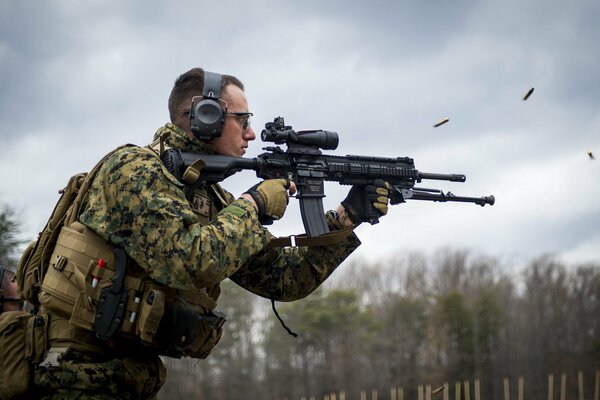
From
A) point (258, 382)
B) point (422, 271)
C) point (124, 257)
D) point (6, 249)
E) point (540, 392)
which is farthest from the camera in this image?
point (422, 271)

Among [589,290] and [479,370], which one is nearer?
[479,370]

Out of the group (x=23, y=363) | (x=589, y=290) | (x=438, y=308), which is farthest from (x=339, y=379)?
(x=23, y=363)

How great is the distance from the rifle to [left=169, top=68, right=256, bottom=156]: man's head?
0.12 m

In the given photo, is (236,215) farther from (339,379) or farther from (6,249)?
(339,379)

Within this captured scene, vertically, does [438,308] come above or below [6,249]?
above

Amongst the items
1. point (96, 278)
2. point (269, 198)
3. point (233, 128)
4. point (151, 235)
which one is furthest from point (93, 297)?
point (233, 128)

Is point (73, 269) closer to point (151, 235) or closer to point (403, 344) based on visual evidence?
point (151, 235)

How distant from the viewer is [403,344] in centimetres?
6059

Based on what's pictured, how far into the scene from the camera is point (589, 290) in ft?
208

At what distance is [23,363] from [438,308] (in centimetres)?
5366

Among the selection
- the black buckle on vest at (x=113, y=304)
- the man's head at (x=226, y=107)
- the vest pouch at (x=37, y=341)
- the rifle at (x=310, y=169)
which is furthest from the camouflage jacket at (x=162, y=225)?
the vest pouch at (x=37, y=341)

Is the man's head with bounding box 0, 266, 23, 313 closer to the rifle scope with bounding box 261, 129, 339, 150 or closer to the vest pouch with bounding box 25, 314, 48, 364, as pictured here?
the vest pouch with bounding box 25, 314, 48, 364

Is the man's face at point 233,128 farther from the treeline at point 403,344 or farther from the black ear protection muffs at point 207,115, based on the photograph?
the treeline at point 403,344

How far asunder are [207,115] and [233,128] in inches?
12.7
